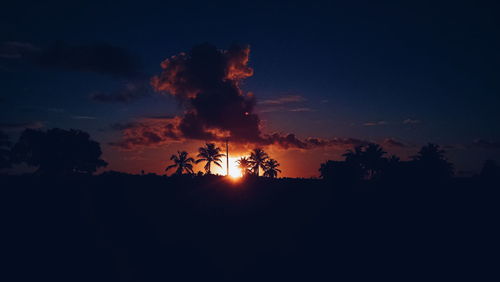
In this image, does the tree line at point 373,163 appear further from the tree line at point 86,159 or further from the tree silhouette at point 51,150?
the tree silhouette at point 51,150

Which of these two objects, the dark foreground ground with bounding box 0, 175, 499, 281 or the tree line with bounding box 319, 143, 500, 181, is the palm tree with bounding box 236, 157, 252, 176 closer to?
the tree line with bounding box 319, 143, 500, 181

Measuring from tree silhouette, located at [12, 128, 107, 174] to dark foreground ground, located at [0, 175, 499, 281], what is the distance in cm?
3502

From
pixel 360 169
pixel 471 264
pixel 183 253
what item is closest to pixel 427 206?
pixel 471 264

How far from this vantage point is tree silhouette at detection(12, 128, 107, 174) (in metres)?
52.1

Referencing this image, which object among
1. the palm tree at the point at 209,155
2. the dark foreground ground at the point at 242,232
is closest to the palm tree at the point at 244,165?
the palm tree at the point at 209,155

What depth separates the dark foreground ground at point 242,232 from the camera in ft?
45.2

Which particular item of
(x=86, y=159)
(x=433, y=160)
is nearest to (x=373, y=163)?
(x=433, y=160)

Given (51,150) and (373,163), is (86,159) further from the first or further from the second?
(373,163)

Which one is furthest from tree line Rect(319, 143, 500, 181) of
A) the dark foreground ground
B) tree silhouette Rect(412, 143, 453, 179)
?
the dark foreground ground

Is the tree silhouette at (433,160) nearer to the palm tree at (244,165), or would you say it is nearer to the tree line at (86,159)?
the tree line at (86,159)

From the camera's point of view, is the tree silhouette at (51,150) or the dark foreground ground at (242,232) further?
the tree silhouette at (51,150)

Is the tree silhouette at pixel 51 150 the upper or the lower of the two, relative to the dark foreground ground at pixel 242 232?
upper

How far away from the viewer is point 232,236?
655 inches

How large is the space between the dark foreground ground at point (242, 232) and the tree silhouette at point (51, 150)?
35022 mm
